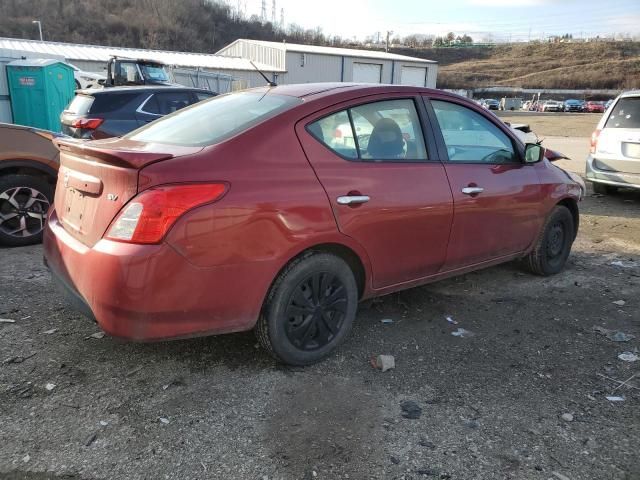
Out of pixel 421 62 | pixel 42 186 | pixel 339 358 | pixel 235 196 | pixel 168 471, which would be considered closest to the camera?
pixel 168 471

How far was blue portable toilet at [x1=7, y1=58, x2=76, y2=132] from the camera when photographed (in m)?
12.2

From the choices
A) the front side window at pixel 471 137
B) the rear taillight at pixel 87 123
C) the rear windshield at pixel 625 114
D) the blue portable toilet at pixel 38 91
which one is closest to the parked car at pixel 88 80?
the blue portable toilet at pixel 38 91

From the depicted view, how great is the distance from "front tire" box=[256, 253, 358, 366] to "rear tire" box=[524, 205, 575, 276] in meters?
2.30

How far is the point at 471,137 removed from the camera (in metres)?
4.11

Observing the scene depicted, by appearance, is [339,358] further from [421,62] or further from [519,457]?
[421,62]

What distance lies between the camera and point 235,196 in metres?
2.71

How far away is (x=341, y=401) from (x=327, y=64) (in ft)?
159

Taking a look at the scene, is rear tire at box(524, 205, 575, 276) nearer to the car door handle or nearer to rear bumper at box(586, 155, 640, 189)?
the car door handle

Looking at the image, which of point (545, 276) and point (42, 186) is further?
point (42, 186)

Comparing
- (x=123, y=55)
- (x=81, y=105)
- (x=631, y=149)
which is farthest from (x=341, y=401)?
(x=123, y=55)

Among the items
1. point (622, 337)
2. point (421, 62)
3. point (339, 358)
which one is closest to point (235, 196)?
point (339, 358)

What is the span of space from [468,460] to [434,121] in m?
2.28

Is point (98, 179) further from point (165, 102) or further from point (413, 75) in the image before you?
point (413, 75)

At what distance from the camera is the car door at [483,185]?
150 inches
